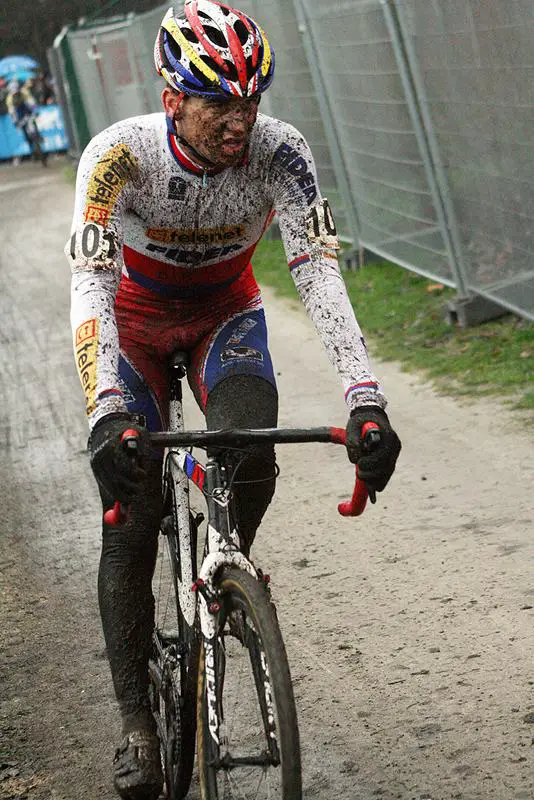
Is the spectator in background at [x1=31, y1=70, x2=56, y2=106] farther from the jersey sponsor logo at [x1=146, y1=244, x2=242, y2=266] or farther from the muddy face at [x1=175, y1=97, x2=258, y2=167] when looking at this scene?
the muddy face at [x1=175, y1=97, x2=258, y2=167]

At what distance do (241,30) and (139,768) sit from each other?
6.35ft

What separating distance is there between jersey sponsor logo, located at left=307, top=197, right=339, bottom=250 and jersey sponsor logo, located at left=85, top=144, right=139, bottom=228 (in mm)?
502

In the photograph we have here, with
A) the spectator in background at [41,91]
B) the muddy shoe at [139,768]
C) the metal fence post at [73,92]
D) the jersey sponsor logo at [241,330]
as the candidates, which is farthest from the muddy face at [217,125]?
the spectator in background at [41,91]

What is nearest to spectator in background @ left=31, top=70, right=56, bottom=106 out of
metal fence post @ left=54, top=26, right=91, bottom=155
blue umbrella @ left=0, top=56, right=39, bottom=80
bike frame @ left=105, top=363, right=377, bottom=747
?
blue umbrella @ left=0, top=56, right=39, bottom=80

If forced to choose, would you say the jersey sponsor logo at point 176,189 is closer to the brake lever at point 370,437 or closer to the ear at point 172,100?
the ear at point 172,100

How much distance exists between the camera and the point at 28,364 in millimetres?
10102

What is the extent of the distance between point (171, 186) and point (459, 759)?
1.77m

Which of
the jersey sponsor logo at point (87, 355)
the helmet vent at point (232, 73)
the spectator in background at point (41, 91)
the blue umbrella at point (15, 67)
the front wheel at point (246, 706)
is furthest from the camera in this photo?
the blue umbrella at point (15, 67)

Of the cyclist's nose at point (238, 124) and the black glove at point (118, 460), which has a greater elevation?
the cyclist's nose at point (238, 124)

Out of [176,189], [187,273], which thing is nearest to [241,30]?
[176,189]

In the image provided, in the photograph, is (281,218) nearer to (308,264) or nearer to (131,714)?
(308,264)

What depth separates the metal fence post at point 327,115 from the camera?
35.8 feet

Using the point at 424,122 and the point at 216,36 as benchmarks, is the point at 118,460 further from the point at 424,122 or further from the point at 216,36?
the point at 424,122

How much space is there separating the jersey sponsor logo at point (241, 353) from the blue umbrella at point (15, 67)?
106ft
